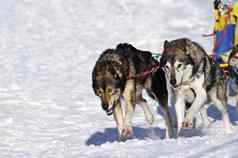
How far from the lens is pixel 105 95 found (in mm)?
6004

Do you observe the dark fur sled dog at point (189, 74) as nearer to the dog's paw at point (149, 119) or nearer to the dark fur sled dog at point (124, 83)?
the dark fur sled dog at point (124, 83)

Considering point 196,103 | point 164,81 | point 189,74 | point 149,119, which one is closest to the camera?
point 189,74

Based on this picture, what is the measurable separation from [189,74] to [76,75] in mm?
4340

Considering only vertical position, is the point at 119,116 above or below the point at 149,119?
above

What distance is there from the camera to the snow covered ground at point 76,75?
18.1 feet

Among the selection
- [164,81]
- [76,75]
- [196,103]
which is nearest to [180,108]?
[196,103]

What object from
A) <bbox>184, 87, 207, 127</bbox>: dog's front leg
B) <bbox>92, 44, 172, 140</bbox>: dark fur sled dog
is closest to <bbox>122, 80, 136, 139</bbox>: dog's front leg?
<bbox>92, 44, 172, 140</bbox>: dark fur sled dog

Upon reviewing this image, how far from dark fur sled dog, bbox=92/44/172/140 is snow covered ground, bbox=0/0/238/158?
0.26 meters

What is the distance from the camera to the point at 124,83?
6.20 meters

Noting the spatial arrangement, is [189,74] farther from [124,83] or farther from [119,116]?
[119,116]

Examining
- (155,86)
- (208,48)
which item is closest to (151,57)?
(155,86)

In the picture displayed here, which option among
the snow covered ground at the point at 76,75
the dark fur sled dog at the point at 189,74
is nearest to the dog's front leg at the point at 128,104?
the snow covered ground at the point at 76,75

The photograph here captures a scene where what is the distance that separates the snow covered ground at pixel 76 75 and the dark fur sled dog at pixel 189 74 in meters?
0.33

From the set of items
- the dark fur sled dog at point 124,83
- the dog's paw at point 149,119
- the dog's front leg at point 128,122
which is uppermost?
the dark fur sled dog at point 124,83
